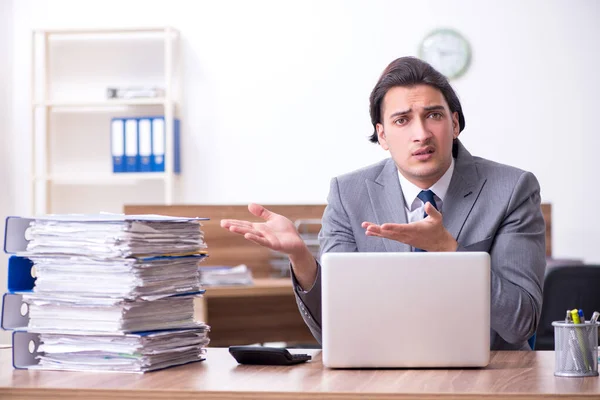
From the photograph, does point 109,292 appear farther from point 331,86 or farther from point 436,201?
point 331,86

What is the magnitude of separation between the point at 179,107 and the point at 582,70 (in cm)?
244

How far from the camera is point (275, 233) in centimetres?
151

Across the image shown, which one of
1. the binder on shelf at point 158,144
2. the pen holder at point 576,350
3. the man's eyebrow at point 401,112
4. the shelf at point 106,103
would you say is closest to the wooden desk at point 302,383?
the pen holder at point 576,350

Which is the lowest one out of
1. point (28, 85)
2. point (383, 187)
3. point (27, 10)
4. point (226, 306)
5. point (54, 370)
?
point (226, 306)

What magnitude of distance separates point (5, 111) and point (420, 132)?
4160mm

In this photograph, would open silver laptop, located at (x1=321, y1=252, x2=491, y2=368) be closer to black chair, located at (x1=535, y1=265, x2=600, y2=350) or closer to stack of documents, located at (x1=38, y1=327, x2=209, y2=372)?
stack of documents, located at (x1=38, y1=327, x2=209, y2=372)

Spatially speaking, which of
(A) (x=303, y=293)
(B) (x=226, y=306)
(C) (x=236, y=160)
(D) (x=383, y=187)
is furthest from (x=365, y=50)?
(A) (x=303, y=293)

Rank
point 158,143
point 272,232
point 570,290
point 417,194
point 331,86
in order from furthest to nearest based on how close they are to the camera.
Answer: point 331,86
point 158,143
point 570,290
point 417,194
point 272,232

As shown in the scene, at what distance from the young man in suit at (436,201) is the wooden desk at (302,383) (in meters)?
0.32

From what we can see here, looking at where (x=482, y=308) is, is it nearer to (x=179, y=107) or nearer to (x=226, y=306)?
(x=226, y=306)

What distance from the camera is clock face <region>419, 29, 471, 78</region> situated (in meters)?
5.20

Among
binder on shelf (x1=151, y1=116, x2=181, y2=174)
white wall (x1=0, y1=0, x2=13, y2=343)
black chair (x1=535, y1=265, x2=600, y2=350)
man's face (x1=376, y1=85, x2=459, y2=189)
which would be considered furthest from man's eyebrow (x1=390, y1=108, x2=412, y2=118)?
white wall (x1=0, y1=0, x2=13, y2=343)

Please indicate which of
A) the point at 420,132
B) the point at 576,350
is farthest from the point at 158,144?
the point at 576,350

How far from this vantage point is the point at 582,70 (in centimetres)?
514
